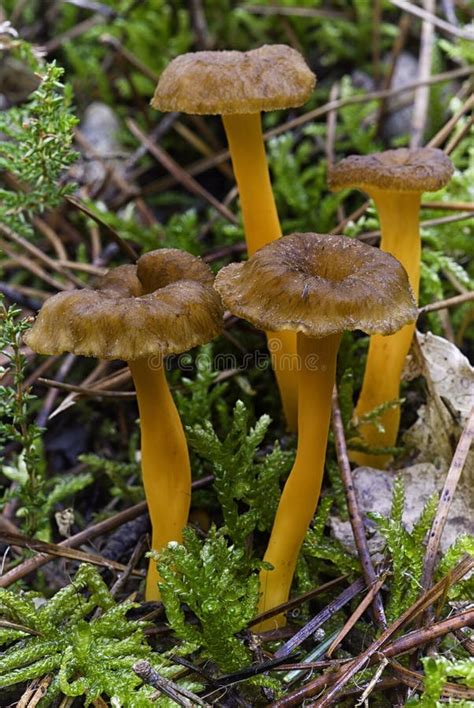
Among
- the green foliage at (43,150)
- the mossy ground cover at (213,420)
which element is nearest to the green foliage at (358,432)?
the mossy ground cover at (213,420)

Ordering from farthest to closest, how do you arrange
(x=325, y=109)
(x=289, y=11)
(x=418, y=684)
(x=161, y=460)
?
(x=289, y=11) < (x=325, y=109) < (x=161, y=460) < (x=418, y=684)

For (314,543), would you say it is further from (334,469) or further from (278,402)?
(278,402)

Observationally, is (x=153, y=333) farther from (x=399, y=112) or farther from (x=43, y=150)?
(x=399, y=112)

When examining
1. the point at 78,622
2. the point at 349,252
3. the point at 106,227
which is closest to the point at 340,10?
the point at 106,227

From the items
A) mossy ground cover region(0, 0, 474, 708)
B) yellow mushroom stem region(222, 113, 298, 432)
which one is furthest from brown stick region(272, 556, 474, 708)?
yellow mushroom stem region(222, 113, 298, 432)

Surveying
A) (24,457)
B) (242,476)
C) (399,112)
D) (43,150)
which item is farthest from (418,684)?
(399,112)

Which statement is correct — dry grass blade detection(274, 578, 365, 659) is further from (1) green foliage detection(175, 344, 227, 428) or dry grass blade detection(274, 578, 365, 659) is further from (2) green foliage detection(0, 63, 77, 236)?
(2) green foliage detection(0, 63, 77, 236)

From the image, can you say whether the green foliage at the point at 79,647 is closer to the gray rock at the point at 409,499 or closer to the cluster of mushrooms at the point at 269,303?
the cluster of mushrooms at the point at 269,303
